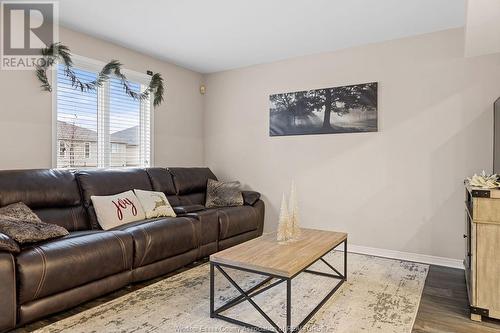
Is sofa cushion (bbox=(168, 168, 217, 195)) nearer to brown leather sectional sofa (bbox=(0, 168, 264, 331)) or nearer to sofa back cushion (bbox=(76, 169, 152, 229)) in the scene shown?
brown leather sectional sofa (bbox=(0, 168, 264, 331))

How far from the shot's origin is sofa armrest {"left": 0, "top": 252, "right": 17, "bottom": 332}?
1.86 meters

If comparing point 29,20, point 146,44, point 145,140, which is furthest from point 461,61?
point 29,20

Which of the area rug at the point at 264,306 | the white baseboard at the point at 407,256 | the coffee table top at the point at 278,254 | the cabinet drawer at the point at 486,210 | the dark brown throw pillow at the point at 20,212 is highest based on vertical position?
the cabinet drawer at the point at 486,210

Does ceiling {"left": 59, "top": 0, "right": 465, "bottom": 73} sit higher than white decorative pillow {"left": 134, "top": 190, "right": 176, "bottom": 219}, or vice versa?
ceiling {"left": 59, "top": 0, "right": 465, "bottom": 73}

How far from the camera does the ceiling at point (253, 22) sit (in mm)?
2879

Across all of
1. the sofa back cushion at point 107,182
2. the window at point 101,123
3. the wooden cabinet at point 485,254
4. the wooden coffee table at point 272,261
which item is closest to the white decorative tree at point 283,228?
the wooden coffee table at point 272,261

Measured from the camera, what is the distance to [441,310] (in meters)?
2.32

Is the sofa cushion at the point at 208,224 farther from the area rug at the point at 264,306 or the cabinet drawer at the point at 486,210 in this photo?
the cabinet drawer at the point at 486,210

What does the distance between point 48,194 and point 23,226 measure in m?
0.64

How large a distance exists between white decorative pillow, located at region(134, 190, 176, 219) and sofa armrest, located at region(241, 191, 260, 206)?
3.62 feet

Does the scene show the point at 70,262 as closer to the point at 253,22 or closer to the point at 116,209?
the point at 116,209

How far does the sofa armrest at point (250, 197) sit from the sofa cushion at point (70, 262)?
1876mm

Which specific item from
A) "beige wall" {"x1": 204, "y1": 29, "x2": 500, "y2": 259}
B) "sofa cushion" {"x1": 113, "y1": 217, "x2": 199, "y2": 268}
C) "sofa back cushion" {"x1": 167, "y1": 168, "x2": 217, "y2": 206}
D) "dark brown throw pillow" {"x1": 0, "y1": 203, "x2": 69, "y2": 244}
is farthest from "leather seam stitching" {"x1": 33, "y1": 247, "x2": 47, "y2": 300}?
"beige wall" {"x1": 204, "y1": 29, "x2": 500, "y2": 259}

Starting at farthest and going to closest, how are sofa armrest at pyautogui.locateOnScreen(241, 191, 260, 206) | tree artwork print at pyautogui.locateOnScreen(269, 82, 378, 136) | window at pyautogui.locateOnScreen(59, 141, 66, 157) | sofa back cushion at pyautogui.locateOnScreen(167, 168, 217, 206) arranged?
sofa armrest at pyautogui.locateOnScreen(241, 191, 260, 206), sofa back cushion at pyautogui.locateOnScreen(167, 168, 217, 206), tree artwork print at pyautogui.locateOnScreen(269, 82, 378, 136), window at pyautogui.locateOnScreen(59, 141, 66, 157)
